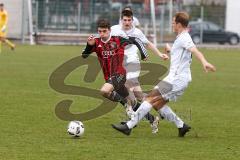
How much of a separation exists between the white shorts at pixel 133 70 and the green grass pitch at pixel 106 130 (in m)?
0.81

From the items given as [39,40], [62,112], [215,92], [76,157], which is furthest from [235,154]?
[39,40]

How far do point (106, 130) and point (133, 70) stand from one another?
1905 mm

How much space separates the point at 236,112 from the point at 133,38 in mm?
3523

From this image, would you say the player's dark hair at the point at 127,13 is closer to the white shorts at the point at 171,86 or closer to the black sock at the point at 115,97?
the black sock at the point at 115,97

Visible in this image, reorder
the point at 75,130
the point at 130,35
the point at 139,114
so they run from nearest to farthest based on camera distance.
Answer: the point at 75,130 < the point at 139,114 < the point at 130,35

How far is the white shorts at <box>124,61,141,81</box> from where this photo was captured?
1405 centimetres

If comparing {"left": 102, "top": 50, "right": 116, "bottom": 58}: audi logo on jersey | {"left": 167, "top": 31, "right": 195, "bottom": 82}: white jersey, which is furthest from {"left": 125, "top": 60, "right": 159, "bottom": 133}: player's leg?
{"left": 167, "top": 31, "right": 195, "bottom": 82}: white jersey

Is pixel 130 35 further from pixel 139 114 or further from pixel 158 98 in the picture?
pixel 139 114

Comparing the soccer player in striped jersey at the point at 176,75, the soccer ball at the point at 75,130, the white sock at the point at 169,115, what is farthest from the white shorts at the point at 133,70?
the soccer ball at the point at 75,130

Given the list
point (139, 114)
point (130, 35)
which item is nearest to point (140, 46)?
point (130, 35)

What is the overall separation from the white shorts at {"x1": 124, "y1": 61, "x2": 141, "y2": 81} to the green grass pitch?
81 cm

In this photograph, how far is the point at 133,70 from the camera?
14148mm

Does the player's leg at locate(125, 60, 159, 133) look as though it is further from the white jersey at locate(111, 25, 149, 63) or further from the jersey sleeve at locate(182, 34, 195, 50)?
the jersey sleeve at locate(182, 34, 195, 50)

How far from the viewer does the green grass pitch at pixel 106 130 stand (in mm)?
10114
